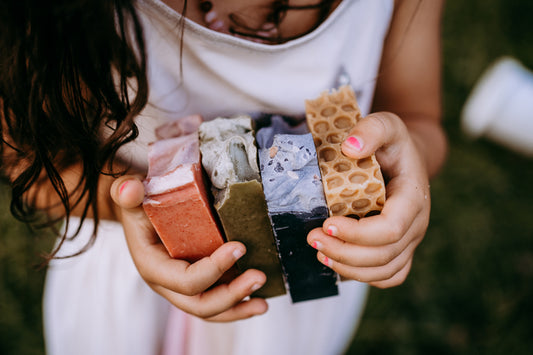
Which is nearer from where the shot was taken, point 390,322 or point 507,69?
point 390,322

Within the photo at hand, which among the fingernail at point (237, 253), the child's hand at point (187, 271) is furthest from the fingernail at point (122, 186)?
the fingernail at point (237, 253)

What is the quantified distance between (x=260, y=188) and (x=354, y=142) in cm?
20

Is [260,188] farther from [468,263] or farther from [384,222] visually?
[468,263]

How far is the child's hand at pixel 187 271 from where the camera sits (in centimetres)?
77

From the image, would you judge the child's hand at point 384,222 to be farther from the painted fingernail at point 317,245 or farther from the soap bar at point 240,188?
the soap bar at point 240,188

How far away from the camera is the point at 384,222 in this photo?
0.75 metres

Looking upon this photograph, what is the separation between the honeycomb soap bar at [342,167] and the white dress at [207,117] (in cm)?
19

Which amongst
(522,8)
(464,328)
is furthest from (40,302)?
(522,8)

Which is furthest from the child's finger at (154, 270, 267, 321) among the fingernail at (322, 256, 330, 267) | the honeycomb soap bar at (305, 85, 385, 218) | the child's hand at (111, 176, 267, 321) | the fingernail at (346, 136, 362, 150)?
the fingernail at (346, 136, 362, 150)

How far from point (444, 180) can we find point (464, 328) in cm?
85

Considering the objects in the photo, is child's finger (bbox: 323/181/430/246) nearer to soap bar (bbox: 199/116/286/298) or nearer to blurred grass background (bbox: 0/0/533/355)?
soap bar (bbox: 199/116/286/298)

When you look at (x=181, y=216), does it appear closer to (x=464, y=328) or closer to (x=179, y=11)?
(x=179, y=11)

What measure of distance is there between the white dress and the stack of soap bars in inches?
7.8

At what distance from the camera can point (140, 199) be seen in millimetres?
729
